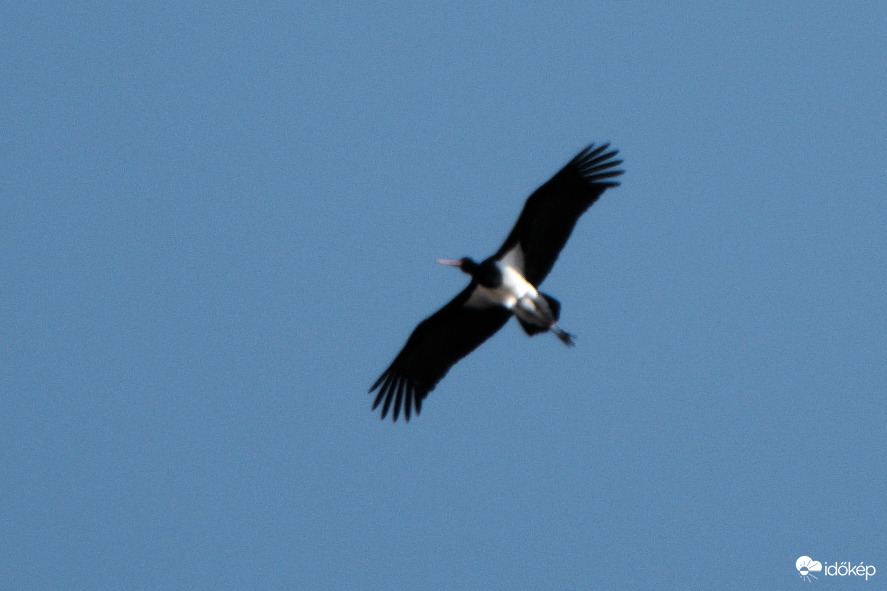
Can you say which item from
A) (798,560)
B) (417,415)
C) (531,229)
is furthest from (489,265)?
(798,560)

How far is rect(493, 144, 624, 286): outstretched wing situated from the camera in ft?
75.3

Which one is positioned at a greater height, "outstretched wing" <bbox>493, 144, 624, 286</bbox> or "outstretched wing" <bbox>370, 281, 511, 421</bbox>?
"outstretched wing" <bbox>493, 144, 624, 286</bbox>

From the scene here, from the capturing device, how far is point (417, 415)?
77.9 ft

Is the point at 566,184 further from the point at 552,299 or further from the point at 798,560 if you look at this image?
the point at 798,560

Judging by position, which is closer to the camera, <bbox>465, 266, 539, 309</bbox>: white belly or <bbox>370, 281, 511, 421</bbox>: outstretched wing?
<bbox>465, 266, 539, 309</bbox>: white belly

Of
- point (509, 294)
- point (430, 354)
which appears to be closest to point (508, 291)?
point (509, 294)

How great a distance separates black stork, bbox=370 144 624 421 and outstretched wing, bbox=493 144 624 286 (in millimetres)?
12

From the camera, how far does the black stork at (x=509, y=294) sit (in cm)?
2297

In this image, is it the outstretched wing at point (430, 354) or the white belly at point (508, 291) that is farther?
the outstretched wing at point (430, 354)

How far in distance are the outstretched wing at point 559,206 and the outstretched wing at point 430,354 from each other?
102cm

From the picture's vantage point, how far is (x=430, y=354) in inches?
941

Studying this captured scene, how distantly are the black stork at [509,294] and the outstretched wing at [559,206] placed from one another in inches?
0.5

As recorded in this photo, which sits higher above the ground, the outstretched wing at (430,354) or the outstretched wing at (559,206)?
the outstretched wing at (559,206)

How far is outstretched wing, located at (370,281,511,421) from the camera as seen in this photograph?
77.8ft
